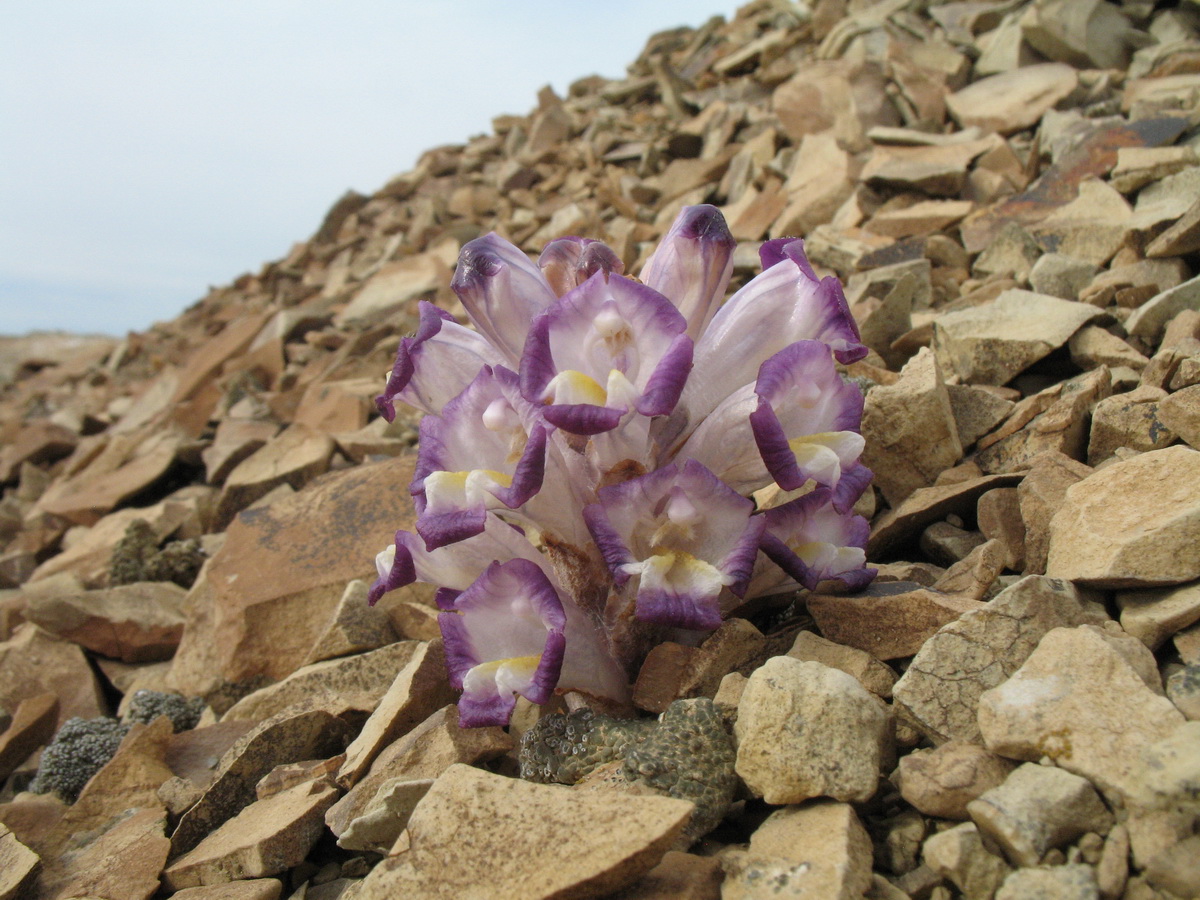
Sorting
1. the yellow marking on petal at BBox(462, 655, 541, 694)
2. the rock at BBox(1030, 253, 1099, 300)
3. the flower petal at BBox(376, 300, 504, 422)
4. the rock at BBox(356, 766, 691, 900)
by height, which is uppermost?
the flower petal at BBox(376, 300, 504, 422)

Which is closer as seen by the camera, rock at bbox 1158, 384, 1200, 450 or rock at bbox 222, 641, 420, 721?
rock at bbox 1158, 384, 1200, 450

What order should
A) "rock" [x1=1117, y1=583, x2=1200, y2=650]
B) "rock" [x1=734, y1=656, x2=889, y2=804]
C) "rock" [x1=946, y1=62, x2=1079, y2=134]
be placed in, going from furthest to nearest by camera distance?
1. "rock" [x1=946, y1=62, x2=1079, y2=134]
2. "rock" [x1=1117, y1=583, x2=1200, y2=650]
3. "rock" [x1=734, y1=656, x2=889, y2=804]

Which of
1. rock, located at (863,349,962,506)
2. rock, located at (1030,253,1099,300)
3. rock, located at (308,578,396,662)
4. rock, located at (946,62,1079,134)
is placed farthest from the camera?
rock, located at (946,62,1079,134)

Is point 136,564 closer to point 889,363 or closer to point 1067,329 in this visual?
point 889,363

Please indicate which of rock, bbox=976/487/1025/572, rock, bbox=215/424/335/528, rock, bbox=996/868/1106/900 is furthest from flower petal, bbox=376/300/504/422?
rock, bbox=215/424/335/528

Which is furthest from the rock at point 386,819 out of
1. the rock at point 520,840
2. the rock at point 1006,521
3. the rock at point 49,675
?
the rock at point 49,675

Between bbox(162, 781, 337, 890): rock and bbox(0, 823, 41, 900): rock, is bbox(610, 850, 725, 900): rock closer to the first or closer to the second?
bbox(162, 781, 337, 890): rock

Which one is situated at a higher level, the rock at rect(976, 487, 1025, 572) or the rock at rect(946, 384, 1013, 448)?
the rock at rect(946, 384, 1013, 448)
